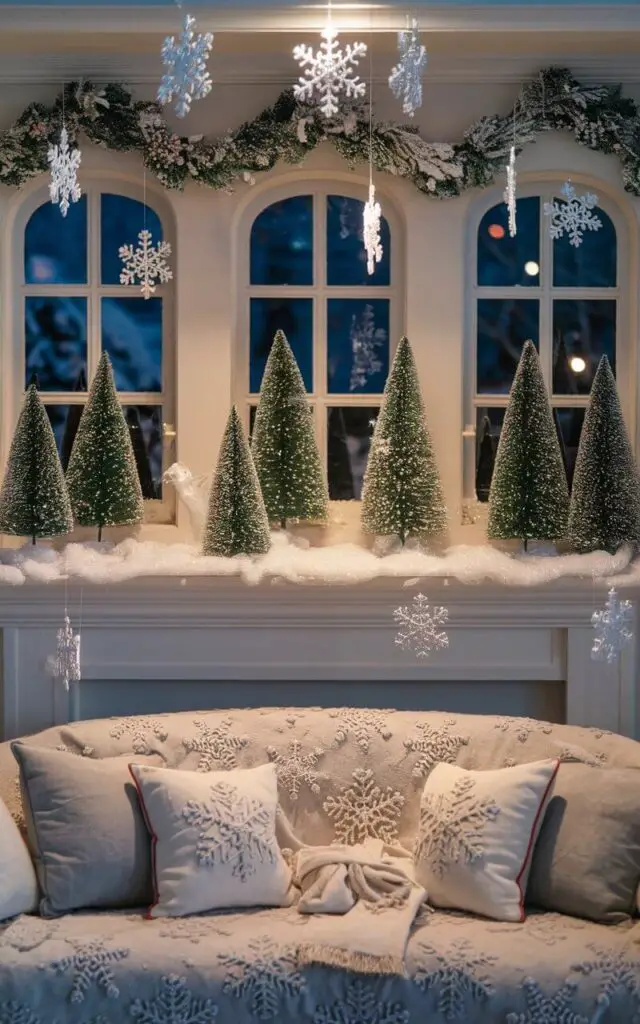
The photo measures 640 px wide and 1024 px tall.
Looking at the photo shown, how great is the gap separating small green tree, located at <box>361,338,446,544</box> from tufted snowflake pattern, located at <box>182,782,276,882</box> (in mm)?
931

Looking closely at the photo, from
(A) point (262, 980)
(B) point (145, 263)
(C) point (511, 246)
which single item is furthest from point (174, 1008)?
(C) point (511, 246)

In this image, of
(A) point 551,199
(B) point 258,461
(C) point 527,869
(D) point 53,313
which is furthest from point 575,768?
(D) point 53,313

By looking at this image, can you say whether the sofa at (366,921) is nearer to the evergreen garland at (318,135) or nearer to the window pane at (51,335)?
the window pane at (51,335)

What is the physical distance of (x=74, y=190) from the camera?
3.12 meters

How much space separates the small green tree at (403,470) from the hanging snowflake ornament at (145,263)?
2.53 feet

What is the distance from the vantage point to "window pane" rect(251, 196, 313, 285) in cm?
342

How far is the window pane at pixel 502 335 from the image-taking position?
11.2 ft

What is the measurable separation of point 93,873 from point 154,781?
256 mm

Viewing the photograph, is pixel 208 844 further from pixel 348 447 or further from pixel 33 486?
pixel 348 447

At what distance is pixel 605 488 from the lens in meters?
3.23

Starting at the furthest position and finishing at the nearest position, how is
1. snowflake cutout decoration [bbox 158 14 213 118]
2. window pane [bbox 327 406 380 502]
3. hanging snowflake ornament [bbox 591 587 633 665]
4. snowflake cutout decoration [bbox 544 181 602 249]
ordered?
window pane [bbox 327 406 380 502] → snowflake cutout decoration [bbox 544 181 602 249] → hanging snowflake ornament [bbox 591 587 633 665] → snowflake cutout decoration [bbox 158 14 213 118]

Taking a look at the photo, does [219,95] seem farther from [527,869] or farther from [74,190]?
[527,869]

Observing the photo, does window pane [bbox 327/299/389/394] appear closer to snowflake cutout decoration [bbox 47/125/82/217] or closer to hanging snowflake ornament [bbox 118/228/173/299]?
hanging snowflake ornament [bbox 118/228/173/299]

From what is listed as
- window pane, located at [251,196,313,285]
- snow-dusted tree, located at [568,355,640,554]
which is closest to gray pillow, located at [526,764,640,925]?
snow-dusted tree, located at [568,355,640,554]
